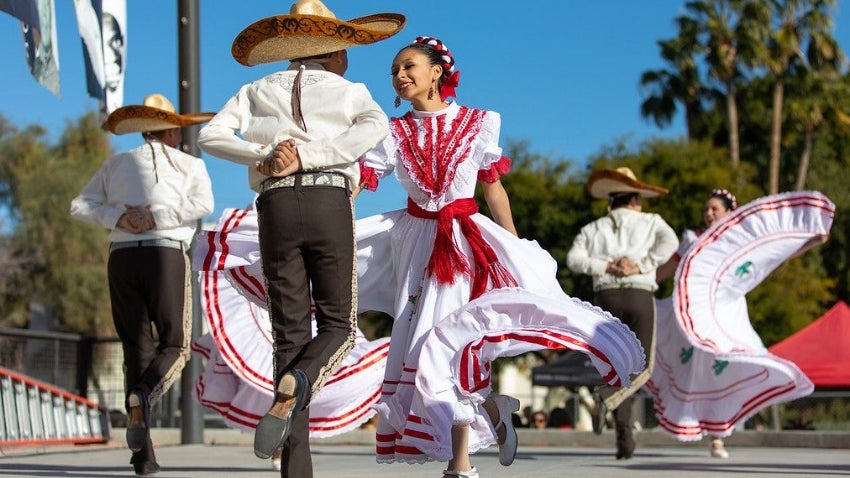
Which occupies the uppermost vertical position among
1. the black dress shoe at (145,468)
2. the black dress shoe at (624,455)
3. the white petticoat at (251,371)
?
the white petticoat at (251,371)

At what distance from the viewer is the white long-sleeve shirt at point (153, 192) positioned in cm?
699

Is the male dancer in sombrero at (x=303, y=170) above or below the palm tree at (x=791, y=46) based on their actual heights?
below

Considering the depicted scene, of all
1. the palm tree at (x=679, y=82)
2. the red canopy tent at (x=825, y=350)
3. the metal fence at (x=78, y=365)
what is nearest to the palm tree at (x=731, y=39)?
the palm tree at (x=679, y=82)

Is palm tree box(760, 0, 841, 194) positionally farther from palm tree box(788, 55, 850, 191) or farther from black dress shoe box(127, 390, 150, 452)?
black dress shoe box(127, 390, 150, 452)

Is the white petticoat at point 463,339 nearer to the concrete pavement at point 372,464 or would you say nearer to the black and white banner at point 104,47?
the concrete pavement at point 372,464

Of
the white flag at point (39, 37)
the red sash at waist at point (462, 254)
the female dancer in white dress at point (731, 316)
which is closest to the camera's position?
the red sash at waist at point (462, 254)

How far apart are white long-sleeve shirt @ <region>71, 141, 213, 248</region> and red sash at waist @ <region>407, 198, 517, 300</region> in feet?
6.54

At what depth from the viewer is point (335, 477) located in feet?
21.3

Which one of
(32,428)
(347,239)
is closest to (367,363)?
(347,239)

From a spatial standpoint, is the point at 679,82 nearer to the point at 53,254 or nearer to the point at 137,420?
the point at 53,254

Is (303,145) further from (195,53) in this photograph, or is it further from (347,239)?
(195,53)

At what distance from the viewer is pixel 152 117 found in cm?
728

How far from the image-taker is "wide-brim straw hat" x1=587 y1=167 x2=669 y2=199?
29.0 feet

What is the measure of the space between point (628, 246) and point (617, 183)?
454 mm
